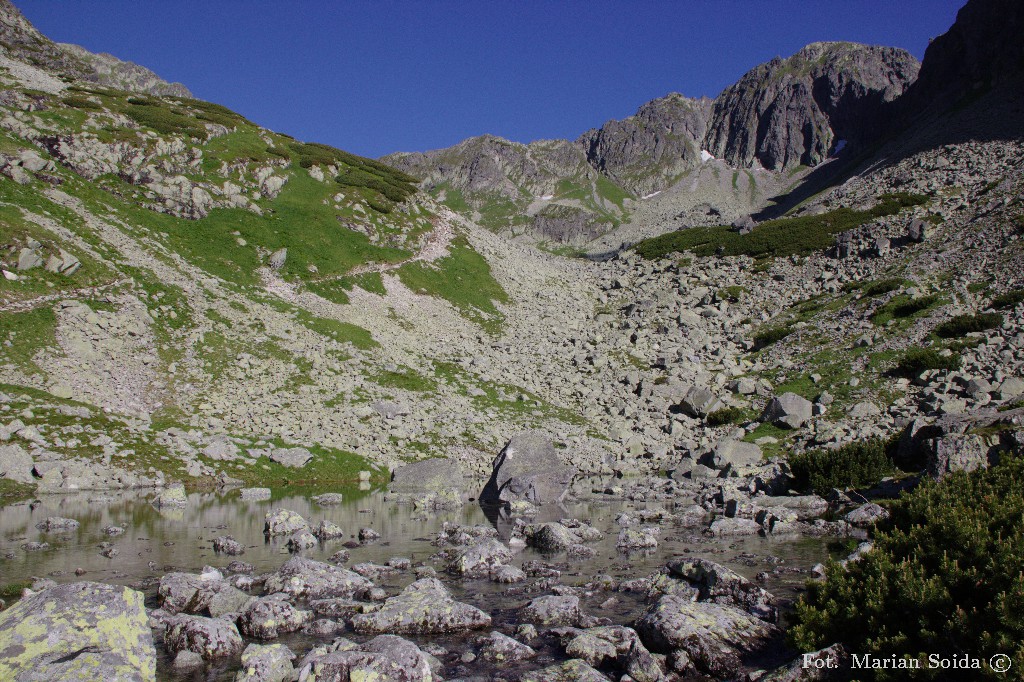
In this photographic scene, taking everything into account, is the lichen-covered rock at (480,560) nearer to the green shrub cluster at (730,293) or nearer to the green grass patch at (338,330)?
the green grass patch at (338,330)

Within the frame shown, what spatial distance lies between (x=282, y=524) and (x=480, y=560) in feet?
27.9

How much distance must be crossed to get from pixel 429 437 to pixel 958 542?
2955cm

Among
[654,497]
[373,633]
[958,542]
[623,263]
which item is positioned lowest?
[654,497]

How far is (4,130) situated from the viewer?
49469 millimetres

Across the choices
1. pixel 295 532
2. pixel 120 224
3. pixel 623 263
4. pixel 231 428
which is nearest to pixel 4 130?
pixel 120 224

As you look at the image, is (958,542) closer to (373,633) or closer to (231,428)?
(373,633)

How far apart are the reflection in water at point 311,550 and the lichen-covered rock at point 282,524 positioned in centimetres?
40

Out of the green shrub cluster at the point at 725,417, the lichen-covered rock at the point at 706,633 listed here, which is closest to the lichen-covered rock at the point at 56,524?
the lichen-covered rock at the point at 706,633

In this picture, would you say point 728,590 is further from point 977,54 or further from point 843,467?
point 977,54

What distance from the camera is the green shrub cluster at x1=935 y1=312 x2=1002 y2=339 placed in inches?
1537

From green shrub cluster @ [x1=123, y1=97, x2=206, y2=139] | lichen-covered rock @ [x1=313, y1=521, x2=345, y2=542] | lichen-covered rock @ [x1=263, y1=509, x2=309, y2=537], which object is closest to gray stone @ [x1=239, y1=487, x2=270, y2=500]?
lichen-covered rock @ [x1=263, y1=509, x2=309, y2=537]

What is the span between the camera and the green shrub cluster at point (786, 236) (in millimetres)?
69625

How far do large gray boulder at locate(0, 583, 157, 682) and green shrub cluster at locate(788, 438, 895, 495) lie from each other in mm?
26003

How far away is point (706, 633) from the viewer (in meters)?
10.9
